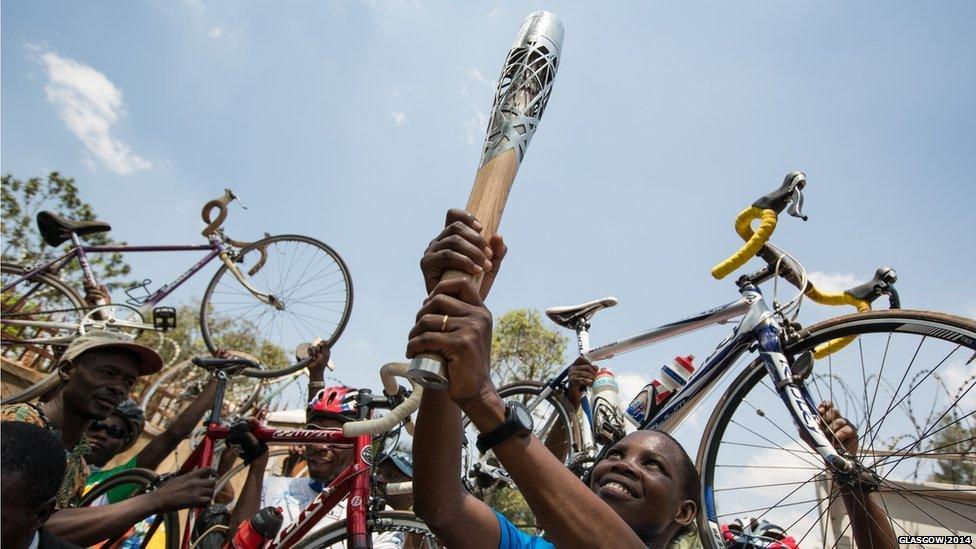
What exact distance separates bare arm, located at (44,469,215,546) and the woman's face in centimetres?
216

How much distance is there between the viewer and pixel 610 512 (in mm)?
1392

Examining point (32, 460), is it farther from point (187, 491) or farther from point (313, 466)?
point (313, 466)

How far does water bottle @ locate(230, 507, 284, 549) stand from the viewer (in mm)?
2889

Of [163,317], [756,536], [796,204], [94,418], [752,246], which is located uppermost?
[163,317]

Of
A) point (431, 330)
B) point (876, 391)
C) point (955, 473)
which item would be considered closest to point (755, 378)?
point (876, 391)

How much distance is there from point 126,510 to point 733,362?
3162mm

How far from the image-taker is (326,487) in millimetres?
3039

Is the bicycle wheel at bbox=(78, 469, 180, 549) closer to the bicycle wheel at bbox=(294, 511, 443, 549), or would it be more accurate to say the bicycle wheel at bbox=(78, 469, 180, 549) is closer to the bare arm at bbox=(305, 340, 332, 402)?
the bare arm at bbox=(305, 340, 332, 402)

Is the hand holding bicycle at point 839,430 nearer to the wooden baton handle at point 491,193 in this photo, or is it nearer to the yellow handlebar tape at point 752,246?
the yellow handlebar tape at point 752,246

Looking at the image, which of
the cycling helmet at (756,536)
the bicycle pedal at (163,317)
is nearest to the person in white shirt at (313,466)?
the cycling helmet at (756,536)

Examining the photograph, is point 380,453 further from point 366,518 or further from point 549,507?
point 549,507

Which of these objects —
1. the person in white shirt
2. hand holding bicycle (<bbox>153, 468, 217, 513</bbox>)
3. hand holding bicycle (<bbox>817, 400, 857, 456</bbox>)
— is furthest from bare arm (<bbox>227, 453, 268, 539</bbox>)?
hand holding bicycle (<bbox>817, 400, 857, 456</bbox>)

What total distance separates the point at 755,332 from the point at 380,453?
206 cm

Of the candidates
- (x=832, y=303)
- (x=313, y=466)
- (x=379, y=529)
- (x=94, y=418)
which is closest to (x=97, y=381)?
(x=94, y=418)
